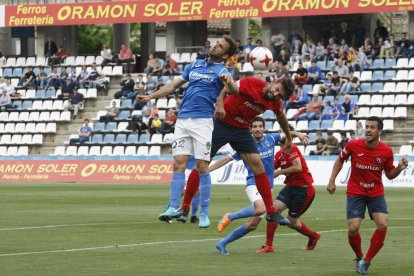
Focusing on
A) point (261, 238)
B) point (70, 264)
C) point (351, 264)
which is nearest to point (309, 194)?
point (261, 238)

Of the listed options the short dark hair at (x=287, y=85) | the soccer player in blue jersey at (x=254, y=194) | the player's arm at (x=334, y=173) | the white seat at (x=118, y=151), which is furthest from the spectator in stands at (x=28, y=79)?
the player's arm at (x=334, y=173)

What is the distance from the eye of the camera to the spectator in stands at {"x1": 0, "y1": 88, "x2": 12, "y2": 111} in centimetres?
5188

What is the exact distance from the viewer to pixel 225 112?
1513cm

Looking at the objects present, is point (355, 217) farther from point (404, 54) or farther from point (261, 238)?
point (404, 54)

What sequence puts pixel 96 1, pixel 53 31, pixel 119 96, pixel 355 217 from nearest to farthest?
pixel 355 217 → pixel 119 96 → pixel 96 1 → pixel 53 31

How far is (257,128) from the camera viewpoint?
52.5 ft

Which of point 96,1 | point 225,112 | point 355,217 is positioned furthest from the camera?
point 96,1

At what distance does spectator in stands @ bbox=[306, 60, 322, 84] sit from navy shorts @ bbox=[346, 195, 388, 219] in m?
32.3

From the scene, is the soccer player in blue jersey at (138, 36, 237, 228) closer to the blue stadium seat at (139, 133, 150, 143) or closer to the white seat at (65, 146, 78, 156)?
the blue stadium seat at (139, 133, 150, 143)

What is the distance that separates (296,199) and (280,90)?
188 cm

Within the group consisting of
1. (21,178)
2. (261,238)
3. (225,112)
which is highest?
(225,112)

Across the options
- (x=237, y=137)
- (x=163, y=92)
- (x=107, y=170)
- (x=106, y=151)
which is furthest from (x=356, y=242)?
(x=106, y=151)

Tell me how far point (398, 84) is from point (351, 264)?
1218 inches

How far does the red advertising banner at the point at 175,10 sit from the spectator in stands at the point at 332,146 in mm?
8260
